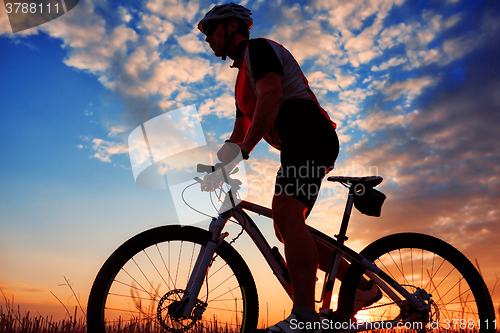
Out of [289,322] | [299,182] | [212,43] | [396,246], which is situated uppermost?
[212,43]

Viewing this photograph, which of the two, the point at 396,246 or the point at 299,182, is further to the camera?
the point at 396,246

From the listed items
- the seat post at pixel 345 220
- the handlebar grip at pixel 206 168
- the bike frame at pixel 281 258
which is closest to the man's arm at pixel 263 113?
the handlebar grip at pixel 206 168

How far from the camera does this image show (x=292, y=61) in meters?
2.42

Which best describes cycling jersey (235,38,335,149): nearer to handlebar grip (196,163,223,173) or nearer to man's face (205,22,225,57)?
man's face (205,22,225,57)

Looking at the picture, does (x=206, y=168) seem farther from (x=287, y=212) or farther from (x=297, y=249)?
(x=297, y=249)

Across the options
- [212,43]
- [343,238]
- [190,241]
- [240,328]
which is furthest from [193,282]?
[212,43]

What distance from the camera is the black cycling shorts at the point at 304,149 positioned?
2.19 m

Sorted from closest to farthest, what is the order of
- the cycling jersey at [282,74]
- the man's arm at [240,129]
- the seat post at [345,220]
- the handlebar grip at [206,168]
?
the cycling jersey at [282,74]
the handlebar grip at [206,168]
the seat post at [345,220]
the man's arm at [240,129]

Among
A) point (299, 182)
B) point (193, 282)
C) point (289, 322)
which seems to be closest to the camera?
point (289, 322)

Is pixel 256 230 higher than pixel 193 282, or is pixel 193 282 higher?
pixel 256 230

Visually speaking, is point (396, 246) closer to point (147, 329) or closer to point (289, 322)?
point (289, 322)

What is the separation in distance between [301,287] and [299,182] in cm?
71

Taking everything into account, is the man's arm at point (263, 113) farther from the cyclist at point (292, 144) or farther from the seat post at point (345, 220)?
the seat post at point (345, 220)

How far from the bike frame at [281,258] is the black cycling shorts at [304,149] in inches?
18.4
